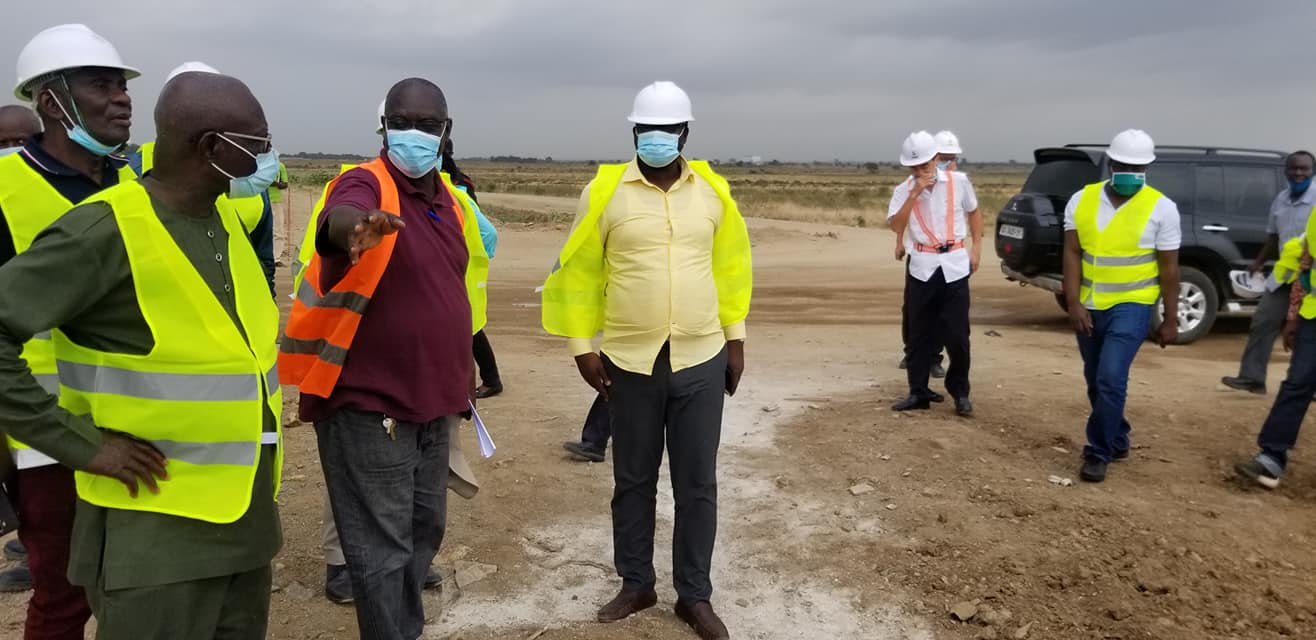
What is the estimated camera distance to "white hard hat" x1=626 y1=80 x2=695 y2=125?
3.55 metres

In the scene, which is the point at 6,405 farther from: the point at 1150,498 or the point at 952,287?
the point at 952,287

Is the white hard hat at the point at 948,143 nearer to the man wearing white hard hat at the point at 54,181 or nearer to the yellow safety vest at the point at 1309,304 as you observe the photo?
the yellow safety vest at the point at 1309,304

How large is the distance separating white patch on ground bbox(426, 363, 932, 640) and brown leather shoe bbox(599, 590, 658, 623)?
81 mm

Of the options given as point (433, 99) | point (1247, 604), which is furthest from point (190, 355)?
point (1247, 604)

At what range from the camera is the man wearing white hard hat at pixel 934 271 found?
22.0 feet

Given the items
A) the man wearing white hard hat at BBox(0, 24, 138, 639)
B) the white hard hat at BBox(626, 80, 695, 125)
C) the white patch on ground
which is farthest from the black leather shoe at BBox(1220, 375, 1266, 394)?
the man wearing white hard hat at BBox(0, 24, 138, 639)

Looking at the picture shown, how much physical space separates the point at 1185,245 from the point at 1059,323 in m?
1.81

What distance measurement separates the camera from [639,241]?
3.60 meters

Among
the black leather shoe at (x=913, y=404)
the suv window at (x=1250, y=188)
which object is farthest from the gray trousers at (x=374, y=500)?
the suv window at (x=1250, y=188)

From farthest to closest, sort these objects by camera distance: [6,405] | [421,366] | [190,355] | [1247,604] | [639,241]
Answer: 1. [1247,604]
2. [639,241]
3. [421,366]
4. [190,355]
5. [6,405]

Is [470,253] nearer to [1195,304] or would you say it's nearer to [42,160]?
[42,160]

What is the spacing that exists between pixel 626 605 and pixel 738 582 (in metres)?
0.62

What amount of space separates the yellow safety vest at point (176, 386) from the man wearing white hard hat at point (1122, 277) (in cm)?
476

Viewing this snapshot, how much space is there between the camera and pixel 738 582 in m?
4.24
